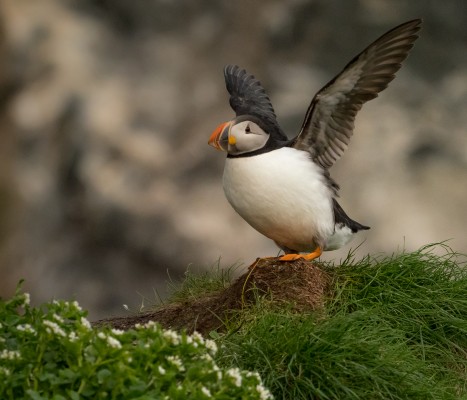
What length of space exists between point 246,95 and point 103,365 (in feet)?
10.9

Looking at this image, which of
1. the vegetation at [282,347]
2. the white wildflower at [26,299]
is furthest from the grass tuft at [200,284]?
the white wildflower at [26,299]

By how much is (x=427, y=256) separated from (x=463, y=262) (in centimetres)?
40

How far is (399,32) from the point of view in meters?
5.24

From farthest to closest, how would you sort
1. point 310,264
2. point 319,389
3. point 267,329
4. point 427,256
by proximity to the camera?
1. point 427,256
2. point 310,264
3. point 267,329
4. point 319,389

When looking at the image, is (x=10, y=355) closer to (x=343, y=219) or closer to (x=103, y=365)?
(x=103, y=365)

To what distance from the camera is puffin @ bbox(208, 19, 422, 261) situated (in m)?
5.29

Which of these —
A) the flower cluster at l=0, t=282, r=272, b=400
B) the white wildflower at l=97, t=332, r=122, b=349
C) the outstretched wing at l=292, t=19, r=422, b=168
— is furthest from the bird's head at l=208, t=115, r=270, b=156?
the white wildflower at l=97, t=332, r=122, b=349

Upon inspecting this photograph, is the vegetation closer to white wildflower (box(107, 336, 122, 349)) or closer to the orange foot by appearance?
white wildflower (box(107, 336, 122, 349))

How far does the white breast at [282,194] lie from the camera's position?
529 cm

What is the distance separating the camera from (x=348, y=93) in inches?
214

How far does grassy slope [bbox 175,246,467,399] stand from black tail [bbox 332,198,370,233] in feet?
0.76

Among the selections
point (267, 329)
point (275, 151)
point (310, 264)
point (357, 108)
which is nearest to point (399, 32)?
point (357, 108)

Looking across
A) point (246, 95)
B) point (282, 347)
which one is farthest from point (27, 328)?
point (246, 95)

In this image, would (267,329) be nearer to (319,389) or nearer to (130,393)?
(319,389)
